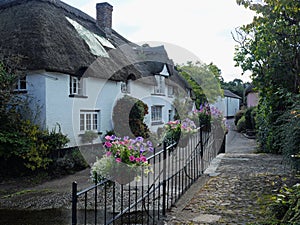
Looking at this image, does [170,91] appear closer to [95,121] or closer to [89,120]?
[95,121]

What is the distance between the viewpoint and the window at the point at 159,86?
19.0 meters

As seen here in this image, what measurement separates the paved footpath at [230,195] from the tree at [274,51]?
866 millimetres

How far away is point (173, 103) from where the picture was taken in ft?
70.6

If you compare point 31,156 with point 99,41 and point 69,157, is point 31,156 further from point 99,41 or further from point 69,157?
point 99,41

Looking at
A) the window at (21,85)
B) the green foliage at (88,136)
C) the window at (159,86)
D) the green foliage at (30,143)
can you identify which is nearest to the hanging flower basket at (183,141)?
the green foliage at (30,143)

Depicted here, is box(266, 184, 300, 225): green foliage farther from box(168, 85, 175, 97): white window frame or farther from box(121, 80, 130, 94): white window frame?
box(168, 85, 175, 97): white window frame

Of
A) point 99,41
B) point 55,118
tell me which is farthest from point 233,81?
point 55,118

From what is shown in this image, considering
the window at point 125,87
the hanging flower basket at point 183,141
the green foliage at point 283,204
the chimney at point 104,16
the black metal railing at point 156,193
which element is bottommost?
the black metal railing at point 156,193

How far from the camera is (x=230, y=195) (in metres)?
4.95

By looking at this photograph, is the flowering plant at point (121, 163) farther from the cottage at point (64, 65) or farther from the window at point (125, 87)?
the window at point (125, 87)

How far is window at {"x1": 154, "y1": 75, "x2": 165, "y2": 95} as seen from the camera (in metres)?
19.0

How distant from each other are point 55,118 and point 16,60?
2.26 m

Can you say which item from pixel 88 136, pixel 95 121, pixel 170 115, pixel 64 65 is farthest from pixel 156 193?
pixel 170 115

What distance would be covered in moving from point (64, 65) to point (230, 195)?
25.4 ft
